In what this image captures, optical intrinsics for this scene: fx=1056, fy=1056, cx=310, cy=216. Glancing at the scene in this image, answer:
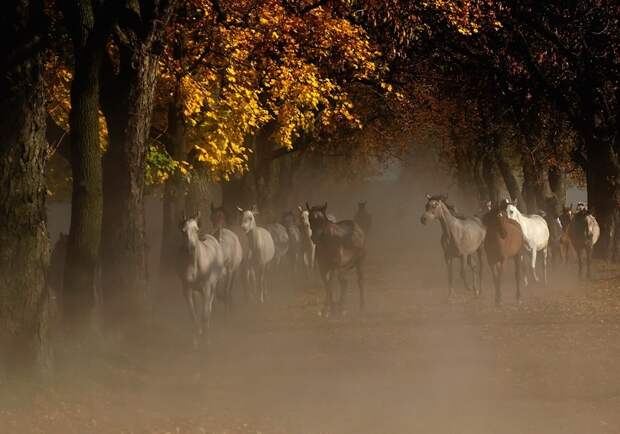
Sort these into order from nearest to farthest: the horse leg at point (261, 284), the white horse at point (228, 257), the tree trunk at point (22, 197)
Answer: the tree trunk at point (22, 197)
the white horse at point (228, 257)
the horse leg at point (261, 284)

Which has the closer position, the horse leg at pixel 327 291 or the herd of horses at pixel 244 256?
the herd of horses at pixel 244 256

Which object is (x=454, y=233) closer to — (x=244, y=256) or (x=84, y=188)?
(x=244, y=256)

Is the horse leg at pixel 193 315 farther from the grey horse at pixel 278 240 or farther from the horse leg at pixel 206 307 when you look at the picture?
the grey horse at pixel 278 240

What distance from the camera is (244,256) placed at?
84.2 ft

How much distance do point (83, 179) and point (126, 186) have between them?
4.70 ft

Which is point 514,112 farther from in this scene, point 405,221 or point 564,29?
point 405,221

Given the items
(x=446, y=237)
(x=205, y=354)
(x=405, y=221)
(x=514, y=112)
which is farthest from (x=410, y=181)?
(x=205, y=354)

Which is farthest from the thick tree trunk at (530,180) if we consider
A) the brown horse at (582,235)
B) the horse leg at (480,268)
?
the horse leg at (480,268)

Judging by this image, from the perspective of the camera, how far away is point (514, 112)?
39.7 meters

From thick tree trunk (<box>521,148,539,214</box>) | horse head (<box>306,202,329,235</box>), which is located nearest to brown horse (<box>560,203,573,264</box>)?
thick tree trunk (<box>521,148,539,214</box>)

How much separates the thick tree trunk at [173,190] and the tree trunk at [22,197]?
13.3 meters

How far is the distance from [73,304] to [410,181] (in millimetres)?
77955

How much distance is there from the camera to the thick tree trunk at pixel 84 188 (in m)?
14.9

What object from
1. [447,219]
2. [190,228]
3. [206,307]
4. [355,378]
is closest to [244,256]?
[447,219]
